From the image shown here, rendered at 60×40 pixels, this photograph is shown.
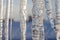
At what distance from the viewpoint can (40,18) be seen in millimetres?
2354

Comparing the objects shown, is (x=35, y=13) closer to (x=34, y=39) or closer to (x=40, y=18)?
(x=40, y=18)

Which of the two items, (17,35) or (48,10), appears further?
(17,35)

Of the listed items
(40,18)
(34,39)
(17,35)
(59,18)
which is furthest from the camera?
(17,35)

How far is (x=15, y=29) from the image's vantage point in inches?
222

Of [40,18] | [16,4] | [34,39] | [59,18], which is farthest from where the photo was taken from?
[16,4]

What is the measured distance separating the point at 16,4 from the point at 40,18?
260 centimetres

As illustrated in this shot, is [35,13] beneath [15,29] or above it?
above

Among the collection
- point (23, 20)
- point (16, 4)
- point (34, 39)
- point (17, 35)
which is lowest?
point (17, 35)

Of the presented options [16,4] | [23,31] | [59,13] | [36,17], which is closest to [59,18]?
[59,13]

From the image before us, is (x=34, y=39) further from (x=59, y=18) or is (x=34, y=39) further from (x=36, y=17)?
(x=59, y=18)

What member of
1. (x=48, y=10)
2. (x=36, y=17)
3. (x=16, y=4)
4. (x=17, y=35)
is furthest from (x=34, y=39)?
(x=17, y=35)

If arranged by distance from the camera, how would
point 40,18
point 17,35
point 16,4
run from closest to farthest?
point 40,18 → point 16,4 → point 17,35

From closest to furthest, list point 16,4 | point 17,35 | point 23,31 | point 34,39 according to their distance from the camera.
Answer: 1. point 34,39
2. point 23,31
3. point 16,4
4. point 17,35

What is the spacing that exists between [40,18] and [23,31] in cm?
60
